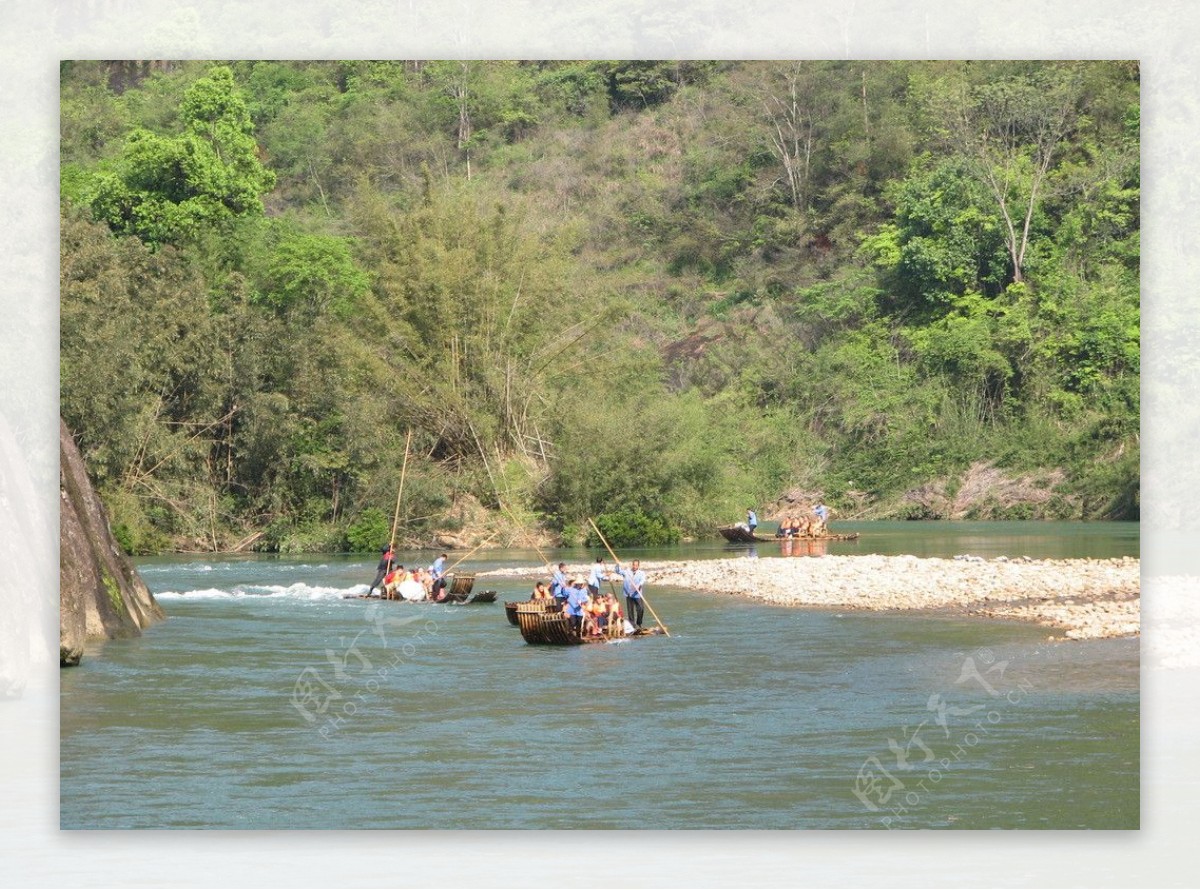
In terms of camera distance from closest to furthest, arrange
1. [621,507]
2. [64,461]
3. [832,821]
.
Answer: [832,821] < [64,461] < [621,507]

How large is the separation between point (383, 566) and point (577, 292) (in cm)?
356

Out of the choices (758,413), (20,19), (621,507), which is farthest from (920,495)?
(20,19)

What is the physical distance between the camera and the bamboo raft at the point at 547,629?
63.9ft

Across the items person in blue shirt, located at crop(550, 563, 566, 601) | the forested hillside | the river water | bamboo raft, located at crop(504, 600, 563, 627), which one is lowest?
the river water

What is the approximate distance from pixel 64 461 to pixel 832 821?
293 inches

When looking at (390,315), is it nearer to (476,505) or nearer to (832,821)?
(476,505)

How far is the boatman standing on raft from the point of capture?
19391 millimetres

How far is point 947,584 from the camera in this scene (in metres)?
21.7

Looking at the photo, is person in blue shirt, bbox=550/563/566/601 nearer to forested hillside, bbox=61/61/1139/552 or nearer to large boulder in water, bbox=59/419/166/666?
forested hillside, bbox=61/61/1139/552

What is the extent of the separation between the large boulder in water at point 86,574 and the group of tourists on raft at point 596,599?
4.18 m

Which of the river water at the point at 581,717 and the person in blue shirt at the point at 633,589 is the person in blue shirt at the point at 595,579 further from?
the river water at the point at 581,717

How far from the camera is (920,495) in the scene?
19.3 m

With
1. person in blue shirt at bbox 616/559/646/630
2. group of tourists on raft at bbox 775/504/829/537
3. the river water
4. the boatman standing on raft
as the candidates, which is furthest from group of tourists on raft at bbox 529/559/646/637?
group of tourists on raft at bbox 775/504/829/537

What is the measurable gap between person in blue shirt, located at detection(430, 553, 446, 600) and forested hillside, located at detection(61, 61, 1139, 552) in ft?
2.41
